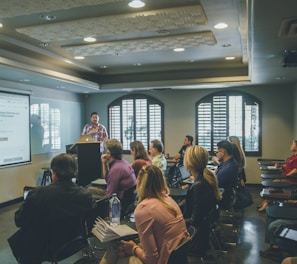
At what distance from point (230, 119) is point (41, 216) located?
6.50 metres

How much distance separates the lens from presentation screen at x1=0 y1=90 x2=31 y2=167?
20.0 ft

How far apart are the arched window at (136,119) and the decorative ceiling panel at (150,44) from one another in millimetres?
3482

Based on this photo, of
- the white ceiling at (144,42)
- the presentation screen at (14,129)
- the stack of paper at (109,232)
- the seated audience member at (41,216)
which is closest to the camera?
the stack of paper at (109,232)

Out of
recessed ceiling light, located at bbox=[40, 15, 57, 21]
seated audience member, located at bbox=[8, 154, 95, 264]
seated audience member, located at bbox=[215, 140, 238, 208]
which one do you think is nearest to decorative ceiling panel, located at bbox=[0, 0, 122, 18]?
recessed ceiling light, located at bbox=[40, 15, 57, 21]

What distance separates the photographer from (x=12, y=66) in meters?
4.94

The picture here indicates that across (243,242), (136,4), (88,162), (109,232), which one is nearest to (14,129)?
(88,162)

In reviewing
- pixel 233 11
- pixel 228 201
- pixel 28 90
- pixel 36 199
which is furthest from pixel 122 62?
pixel 36 199

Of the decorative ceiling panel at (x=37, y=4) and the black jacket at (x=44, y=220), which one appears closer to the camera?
the black jacket at (x=44, y=220)

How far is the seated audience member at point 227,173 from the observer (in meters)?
4.07

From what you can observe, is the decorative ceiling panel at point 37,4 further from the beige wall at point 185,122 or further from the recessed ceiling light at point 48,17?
the beige wall at point 185,122

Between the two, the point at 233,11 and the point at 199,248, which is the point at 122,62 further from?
the point at 199,248

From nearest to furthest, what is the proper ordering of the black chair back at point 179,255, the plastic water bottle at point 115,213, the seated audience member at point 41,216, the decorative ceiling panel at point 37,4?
1. the black chair back at point 179,255
2. the seated audience member at point 41,216
3. the plastic water bottle at point 115,213
4. the decorative ceiling panel at point 37,4

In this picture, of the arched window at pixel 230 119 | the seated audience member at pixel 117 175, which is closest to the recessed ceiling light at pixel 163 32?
the seated audience member at pixel 117 175

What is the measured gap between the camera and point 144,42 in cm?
471
